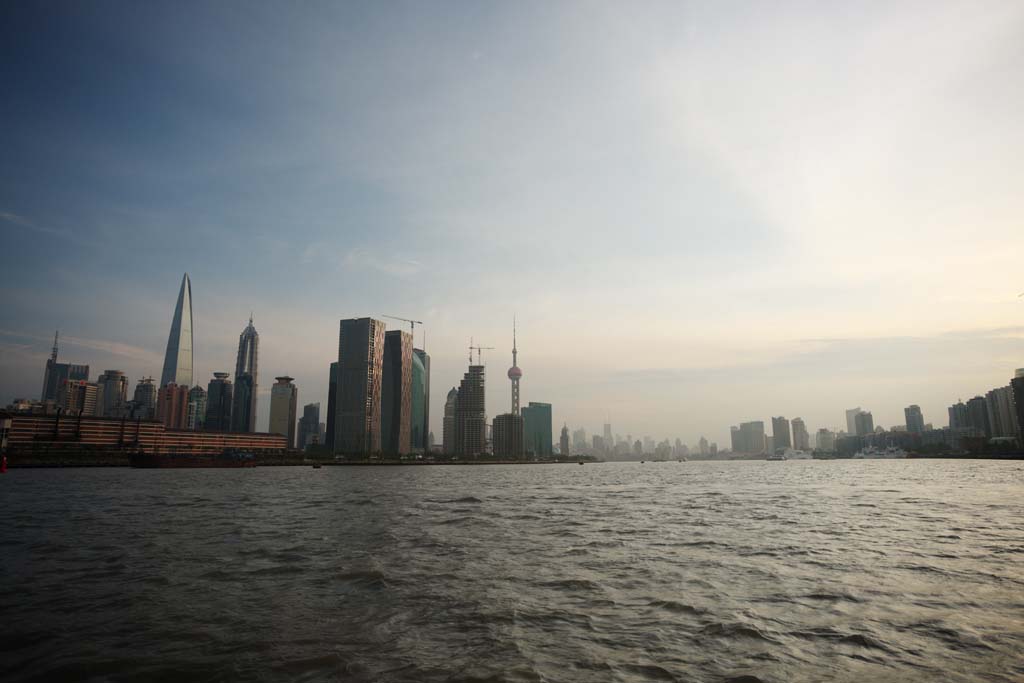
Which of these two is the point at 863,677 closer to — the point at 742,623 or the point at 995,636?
the point at 742,623

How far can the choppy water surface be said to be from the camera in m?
12.5

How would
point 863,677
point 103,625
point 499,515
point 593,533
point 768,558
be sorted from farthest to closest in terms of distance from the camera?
point 499,515, point 593,533, point 768,558, point 103,625, point 863,677

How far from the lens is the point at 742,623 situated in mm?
15586

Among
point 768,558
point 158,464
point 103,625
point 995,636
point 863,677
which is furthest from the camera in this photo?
point 158,464

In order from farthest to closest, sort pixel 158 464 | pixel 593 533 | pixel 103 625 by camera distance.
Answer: pixel 158 464
pixel 593 533
pixel 103 625

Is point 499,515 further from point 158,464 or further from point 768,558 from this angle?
point 158,464

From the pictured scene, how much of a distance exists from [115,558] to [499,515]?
87.2ft

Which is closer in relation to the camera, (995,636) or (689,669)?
(689,669)

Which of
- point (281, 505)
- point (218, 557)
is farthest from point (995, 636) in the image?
point (281, 505)

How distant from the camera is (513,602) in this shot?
18.0m

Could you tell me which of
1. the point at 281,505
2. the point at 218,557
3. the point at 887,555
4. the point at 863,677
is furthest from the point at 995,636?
the point at 281,505

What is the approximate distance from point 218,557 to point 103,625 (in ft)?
35.3

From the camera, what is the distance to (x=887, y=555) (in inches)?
1013

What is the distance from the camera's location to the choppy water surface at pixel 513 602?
1249 centimetres
